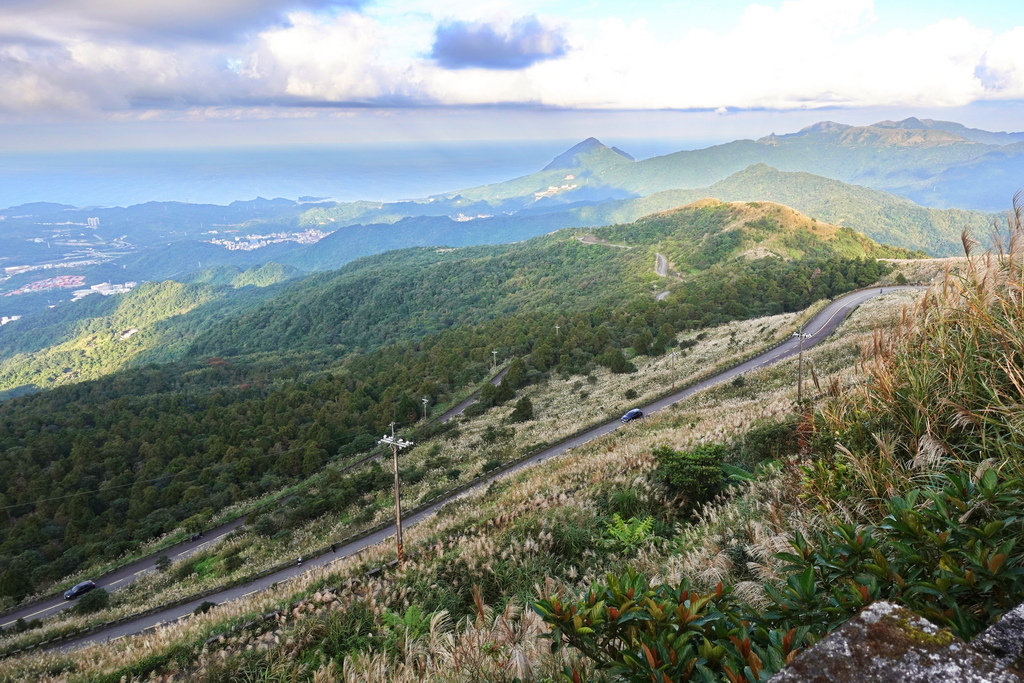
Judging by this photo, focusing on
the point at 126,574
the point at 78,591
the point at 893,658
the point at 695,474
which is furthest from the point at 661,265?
the point at 893,658

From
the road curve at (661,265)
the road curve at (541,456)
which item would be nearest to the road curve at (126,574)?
the road curve at (541,456)

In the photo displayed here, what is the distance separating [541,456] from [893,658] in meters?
28.4

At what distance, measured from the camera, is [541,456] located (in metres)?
29.8

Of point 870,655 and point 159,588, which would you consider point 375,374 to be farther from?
point 870,655

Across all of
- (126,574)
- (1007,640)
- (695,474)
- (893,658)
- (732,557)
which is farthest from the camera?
(126,574)

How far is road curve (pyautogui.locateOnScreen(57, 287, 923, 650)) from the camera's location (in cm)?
2083

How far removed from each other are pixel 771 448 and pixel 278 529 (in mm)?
30815

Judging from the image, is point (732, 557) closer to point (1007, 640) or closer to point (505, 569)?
point (505, 569)

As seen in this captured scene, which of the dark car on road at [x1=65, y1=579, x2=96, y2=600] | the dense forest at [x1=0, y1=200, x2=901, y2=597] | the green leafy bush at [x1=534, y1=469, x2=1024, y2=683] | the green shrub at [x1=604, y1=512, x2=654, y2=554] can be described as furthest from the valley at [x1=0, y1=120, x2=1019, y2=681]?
the dark car on road at [x1=65, y1=579, x2=96, y2=600]

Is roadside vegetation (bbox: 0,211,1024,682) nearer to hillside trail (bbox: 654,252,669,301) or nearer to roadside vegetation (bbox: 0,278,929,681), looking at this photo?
roadside vegetation (bbox: 0,278,929,681)

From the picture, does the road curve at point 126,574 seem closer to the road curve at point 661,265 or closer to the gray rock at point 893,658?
the gray rock at point 893,658

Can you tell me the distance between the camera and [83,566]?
41.7 meters

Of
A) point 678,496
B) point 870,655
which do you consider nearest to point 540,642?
point 870,655

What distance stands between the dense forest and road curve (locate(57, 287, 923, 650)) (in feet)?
49.1
